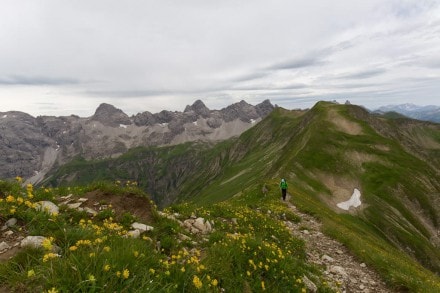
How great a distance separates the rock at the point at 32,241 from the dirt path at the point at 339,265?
39.0ft

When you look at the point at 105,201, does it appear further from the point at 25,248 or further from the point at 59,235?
the point at 25,248

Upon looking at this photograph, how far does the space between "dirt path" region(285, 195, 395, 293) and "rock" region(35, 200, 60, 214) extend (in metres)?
11.6

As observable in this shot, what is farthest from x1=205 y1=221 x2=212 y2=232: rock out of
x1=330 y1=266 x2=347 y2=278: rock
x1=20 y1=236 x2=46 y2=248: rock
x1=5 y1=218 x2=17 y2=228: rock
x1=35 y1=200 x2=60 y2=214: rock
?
x1=20 y1=236 x2=46 y2=248: rock

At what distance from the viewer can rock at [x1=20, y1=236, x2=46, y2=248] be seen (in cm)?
735

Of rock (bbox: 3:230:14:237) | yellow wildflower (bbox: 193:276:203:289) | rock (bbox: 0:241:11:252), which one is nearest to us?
yellow wildflower (bbox: 193:276:203:289)

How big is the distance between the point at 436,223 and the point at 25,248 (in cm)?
9413

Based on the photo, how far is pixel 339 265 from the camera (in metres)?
18.3

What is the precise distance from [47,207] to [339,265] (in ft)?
50.5

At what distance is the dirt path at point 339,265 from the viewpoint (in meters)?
15.7

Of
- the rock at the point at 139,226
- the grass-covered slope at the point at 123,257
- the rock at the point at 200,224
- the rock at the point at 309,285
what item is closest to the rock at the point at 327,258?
the grass-covered slope at the point at 123,257

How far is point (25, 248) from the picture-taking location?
7121 millimetres

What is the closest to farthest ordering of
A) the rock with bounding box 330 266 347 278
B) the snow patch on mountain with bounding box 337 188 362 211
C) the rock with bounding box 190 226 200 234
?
the rock with bounding box 190 226 200 234 < the rock with bounding box 330 266 347 278 < the snow patch on mountain with bounding box 337 188 362 211

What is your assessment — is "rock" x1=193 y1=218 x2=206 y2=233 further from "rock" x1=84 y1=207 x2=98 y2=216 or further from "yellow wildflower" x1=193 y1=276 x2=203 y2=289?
"yellow wildflower" x1=193 y1=276 x2=203 y2=289

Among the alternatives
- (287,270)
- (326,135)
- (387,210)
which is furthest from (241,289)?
(326,135)
